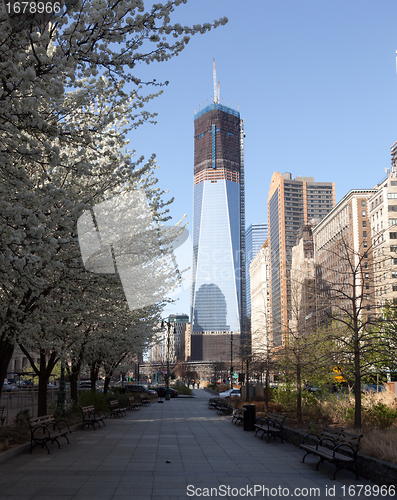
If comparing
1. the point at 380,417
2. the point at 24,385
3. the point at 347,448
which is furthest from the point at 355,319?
the point at 24,385

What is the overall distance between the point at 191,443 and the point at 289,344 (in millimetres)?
9596

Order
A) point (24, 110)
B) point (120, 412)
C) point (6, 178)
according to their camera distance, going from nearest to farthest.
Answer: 1. point (24, 110)
2. point (6, 178)
3. point (120, 412)

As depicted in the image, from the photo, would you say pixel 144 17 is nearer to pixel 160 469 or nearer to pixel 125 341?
pixel 160 469

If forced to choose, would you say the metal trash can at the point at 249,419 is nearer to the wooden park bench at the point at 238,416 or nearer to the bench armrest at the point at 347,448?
the wooden park bench at the point at 238,416

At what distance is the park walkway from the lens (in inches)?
327

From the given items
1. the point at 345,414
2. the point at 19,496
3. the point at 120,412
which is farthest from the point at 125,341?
the point at 19,496

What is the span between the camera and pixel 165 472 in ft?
32.9

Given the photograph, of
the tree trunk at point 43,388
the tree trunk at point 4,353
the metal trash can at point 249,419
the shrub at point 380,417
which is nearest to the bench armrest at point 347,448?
the shrub at point 380,417

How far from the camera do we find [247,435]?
17.1 metres

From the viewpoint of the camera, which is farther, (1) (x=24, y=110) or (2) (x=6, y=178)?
(2) (x=6, y=178)

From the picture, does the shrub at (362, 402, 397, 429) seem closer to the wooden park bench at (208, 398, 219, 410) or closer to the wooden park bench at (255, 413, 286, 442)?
the wooden park bench at (255, 413, 286, 442)

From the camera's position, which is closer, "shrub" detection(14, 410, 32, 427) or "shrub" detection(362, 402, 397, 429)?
"shrub" detection(362, 402, 397, 429)

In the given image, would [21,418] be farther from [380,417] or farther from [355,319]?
[380,417]

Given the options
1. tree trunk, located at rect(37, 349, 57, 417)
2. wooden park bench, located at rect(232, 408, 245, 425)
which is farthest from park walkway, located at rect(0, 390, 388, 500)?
wooden park bench, located at rect(232, 408, 245, 425)
